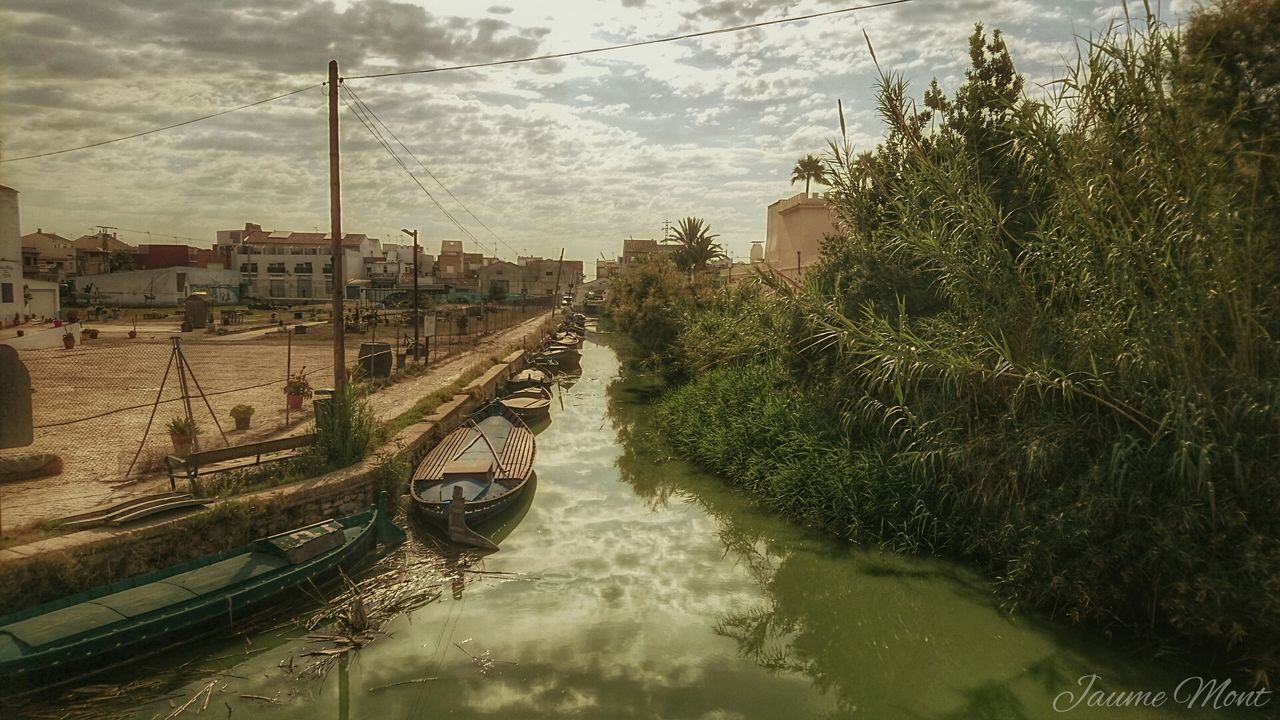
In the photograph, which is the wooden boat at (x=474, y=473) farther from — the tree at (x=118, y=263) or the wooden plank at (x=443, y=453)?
the tree at (x=118, y=263)

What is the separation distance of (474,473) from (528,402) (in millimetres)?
7887

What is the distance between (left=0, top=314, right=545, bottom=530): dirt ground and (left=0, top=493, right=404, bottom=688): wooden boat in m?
1.52

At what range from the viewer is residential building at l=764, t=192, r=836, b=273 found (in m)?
25.0

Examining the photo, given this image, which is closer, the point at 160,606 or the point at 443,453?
the point at 160,606

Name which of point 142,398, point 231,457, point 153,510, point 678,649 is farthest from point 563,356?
point 678,649

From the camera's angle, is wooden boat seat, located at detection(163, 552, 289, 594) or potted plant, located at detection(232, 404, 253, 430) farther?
potted plant, located at detection(232, 404, 253, 430)

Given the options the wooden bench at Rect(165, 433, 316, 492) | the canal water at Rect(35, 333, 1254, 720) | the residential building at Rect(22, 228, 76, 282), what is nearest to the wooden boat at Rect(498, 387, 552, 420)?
the wooden bench at Rect(165, 433, 316, 492)

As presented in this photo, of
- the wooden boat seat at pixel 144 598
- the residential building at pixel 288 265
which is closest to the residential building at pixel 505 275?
the residential building at pixel 288 265

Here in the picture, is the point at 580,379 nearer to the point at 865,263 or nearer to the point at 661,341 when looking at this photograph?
the point at 661,341

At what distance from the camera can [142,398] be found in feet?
50.0

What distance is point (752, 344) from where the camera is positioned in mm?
15195

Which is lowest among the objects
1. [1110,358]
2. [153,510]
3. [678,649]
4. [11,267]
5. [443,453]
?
[678,649]

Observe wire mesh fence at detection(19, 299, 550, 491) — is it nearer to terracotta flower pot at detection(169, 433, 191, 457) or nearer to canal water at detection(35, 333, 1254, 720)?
terracotta flower pot at detection(169, 433, 191, 457)

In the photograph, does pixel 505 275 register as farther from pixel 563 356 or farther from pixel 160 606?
pixel 160 606
